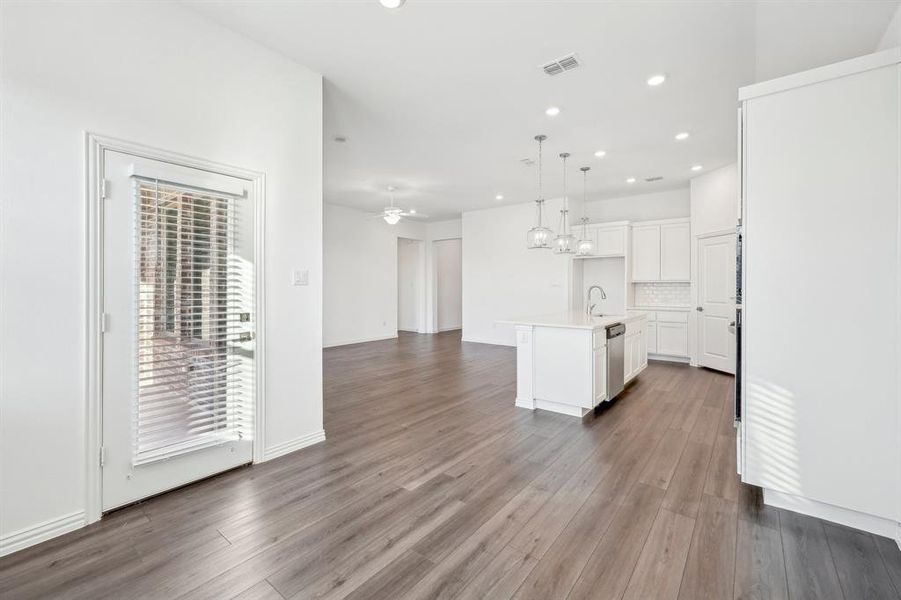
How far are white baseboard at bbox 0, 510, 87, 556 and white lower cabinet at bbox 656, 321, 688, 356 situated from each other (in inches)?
286

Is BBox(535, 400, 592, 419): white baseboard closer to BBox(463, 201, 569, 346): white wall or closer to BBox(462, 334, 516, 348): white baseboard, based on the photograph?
BBox(463, 201, 569, 346): white wall

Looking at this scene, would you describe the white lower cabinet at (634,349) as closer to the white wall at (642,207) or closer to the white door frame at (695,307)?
the white door frame at (695,307)

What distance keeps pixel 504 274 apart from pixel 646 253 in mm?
2725

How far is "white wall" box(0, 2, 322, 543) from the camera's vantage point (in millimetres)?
1854

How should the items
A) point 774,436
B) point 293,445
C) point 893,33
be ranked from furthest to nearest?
point 293,445
point 893,33
point 774,436

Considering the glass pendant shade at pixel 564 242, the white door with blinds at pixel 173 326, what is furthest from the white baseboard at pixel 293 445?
the glass pendant shade at pixel 564 242

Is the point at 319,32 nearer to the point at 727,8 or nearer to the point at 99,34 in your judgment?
the point at 99,34

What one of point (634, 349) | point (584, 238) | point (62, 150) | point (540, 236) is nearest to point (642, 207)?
point (584, 238)

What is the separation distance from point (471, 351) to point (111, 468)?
5886 millimetres

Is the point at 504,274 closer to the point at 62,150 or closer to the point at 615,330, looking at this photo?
the point at 615,330

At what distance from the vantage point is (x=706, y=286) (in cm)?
595

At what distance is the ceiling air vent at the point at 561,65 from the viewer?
2.96m

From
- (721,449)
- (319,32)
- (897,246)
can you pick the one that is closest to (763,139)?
(897,246)

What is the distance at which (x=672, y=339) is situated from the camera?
659 centimetres
